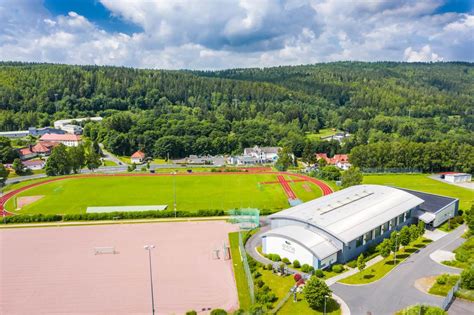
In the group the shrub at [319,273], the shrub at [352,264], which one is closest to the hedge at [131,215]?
the shrub at [352,264]

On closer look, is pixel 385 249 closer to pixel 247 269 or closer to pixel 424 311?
pixel 424 311

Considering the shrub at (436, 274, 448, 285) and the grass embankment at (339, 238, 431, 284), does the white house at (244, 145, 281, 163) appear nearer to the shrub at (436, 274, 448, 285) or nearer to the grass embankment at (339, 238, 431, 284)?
the grass embankment at (339, 238, 431, 284)

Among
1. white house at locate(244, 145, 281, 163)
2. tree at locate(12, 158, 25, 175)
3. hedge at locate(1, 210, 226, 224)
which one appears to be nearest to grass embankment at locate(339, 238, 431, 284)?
hedge at locate(1, 210, 226, 224)

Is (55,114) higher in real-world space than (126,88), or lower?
lower

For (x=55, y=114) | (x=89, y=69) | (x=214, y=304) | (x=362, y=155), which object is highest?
(x=89, y=69)

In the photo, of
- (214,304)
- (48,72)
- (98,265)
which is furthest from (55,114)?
(214,304)

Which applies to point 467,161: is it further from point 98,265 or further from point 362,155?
point 98,265
